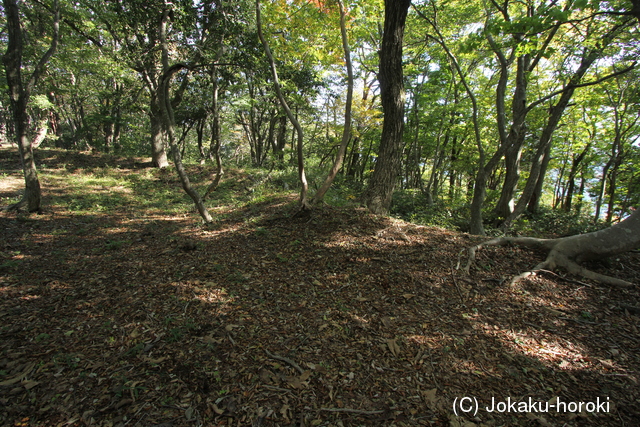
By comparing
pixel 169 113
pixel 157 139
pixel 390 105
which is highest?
pixel 157 139

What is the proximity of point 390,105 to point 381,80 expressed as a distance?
0.57 meters

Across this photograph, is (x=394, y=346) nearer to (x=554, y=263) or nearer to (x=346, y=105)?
(x=554, y=263)

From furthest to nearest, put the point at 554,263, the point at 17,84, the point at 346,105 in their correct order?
1. the point at 17,84
2. the point at 346,105
3. the point at 554,263

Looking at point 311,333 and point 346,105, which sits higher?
point 346,105

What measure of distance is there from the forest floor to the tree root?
0.15 meters

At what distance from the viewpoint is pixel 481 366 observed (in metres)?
2.80

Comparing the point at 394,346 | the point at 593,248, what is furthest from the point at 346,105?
the point at 593,248

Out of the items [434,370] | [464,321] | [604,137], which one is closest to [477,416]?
[434,370]

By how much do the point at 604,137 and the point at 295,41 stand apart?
644 inches

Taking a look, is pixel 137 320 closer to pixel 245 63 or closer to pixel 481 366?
pixel 481 366

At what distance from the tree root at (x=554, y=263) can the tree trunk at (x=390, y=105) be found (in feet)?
7.59

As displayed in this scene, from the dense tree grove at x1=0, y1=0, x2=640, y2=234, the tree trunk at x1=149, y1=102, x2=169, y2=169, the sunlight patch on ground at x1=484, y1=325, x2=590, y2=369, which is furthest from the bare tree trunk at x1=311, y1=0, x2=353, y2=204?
the tree trunk at x1=149, y1=102, x2=169, y2=169

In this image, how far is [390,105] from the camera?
5762 millimetres

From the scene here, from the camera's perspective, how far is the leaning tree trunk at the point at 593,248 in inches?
157
